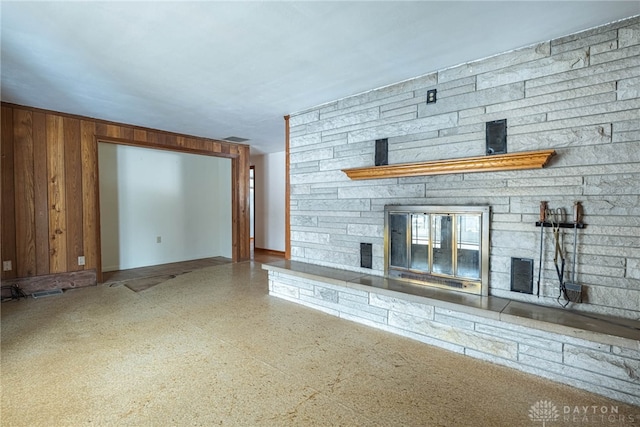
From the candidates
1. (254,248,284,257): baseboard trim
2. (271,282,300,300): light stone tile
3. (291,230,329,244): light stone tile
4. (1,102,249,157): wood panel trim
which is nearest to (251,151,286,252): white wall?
(254,248,284,257): baseboard trim

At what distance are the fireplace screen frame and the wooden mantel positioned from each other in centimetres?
31

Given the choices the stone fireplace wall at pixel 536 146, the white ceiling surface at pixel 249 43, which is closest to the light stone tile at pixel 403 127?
the stone fireplace wall at pixel 536 146

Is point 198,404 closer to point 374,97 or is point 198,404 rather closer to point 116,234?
point 374,97

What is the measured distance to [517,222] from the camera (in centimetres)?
242

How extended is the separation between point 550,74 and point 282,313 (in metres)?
3.06

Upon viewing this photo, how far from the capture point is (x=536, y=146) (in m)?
2.34

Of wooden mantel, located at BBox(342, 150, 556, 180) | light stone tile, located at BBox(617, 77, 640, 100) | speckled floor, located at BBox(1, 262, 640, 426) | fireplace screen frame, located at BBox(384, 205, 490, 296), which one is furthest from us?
fireplace screen frame, located at BBox(384, 205, 490, 296)

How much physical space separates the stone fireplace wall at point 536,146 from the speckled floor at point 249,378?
758mm

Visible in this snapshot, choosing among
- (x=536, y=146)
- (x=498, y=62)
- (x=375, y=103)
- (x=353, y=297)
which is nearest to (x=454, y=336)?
(x=353, y=297)

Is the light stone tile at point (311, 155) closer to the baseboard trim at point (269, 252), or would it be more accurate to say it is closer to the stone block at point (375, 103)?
the stone block at point (375, 103)

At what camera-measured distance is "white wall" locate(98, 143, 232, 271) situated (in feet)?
17.7

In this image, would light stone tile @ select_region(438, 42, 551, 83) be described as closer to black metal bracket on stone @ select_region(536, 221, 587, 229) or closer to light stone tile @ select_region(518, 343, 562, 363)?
black metal bracket on stone @ select_region(536, 221, 587, 229)

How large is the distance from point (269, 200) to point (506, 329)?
5630 mm

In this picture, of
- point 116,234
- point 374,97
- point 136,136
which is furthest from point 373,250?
point 116,234
